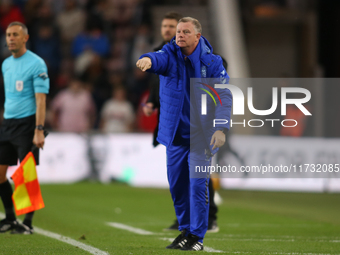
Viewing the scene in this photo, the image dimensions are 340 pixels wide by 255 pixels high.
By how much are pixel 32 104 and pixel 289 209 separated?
5868 mm

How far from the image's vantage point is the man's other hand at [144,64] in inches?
234

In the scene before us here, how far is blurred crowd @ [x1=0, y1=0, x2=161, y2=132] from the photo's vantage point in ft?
56.0

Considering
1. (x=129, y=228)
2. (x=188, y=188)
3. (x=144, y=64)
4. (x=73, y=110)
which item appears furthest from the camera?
(x=73, y=110)

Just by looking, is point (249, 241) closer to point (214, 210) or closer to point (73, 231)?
point (214, 210)

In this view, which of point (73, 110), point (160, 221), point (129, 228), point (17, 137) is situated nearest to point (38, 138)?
point (17, 137)

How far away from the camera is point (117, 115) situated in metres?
17.0

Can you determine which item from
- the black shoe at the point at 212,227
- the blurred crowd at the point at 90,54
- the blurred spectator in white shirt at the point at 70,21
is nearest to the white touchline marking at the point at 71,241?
the black shoe at the point at 212,227

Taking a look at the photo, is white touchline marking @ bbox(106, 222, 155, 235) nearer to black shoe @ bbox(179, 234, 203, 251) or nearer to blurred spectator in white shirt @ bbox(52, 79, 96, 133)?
black shoe @ bbox(179, 234, 203, 251)

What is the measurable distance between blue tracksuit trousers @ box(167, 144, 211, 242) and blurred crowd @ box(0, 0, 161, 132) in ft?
31.7

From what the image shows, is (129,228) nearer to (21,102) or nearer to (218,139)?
(21,102)

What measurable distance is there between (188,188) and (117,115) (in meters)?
10.4

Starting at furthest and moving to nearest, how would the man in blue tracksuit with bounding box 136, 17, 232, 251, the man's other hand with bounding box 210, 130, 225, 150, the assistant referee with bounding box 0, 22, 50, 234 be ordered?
the assistant referee with bounding box 0, 22, 50, 234, the man in blue tracksuit with bounding box 136, 17, 232, 251, the man's other hand with bounding box 210, 130, 225, 150

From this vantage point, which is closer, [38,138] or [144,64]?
[144,64]

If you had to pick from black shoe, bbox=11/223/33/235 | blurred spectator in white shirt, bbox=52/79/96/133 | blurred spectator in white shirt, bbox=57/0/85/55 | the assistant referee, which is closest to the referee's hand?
the assistant referee
